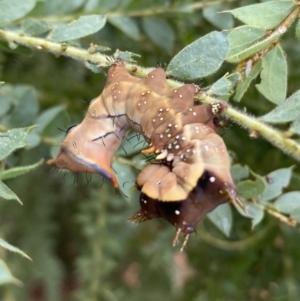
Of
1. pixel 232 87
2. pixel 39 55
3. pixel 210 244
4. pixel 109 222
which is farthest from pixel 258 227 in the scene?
pixel 39 55

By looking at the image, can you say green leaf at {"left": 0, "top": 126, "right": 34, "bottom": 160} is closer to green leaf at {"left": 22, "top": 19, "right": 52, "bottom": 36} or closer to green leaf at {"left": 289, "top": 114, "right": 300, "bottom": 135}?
green leaf at {"left": 22, "top": 19, "right": 52, "bottom": 36}

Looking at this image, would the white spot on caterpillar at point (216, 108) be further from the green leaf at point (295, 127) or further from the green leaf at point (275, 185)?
the green leaf at point (275, 185)

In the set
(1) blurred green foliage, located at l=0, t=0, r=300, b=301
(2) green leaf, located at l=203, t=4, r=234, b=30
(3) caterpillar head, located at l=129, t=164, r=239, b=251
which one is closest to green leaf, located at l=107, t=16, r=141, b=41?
(1) blurred green foliage, located at l=0, t=0, r=300, b=301

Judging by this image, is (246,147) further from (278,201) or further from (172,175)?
(172,175)

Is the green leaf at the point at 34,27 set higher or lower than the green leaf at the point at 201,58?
lower

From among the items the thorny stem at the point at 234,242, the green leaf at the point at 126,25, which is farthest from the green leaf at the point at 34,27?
the thorny stem at the point at 234,242

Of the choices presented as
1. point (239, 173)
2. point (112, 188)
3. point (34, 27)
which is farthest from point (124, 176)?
point (112, 188)
